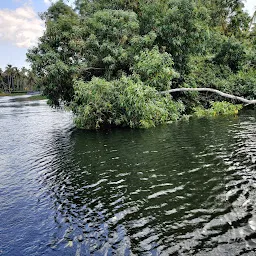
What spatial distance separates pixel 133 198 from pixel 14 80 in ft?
567

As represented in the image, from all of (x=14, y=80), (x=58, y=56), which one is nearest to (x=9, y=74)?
(x=14, y=80)

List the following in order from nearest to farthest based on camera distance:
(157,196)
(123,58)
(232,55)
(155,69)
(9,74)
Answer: (157,196), (155,69), (123,58), (232,55), (9,74)

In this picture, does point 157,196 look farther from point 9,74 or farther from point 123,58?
point 9,74

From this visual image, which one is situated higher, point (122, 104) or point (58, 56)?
point (58, 56)

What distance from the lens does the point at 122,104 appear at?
2255 cm

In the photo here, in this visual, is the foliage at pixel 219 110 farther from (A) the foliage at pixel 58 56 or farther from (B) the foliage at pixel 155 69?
(A) the foliage at pixel 58 56

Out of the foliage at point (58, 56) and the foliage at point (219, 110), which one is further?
the foliage at point (219, 110)

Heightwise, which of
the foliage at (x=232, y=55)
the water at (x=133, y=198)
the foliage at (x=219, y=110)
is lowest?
the water at (x=133, y=198)

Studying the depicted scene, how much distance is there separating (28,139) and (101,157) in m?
10.6

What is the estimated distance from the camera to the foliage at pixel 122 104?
22.5 metres

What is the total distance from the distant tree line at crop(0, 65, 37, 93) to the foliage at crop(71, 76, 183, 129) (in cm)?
12934

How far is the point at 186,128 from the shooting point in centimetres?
2312

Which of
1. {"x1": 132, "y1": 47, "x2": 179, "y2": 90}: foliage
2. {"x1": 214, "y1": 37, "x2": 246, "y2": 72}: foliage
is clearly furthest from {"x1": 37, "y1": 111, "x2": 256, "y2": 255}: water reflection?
{"x1": 214, "y1": 37, "x2": 246, "y2": 72}: foliage

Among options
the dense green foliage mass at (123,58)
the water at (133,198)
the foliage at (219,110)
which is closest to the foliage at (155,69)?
the dense green foliage mass at (123,58)
